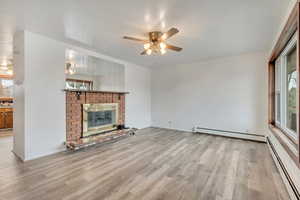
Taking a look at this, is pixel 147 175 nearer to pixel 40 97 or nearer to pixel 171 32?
pixel 171 32

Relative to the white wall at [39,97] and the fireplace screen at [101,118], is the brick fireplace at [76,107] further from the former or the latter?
the fireplace screen at [101,118]

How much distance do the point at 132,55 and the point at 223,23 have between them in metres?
2.62

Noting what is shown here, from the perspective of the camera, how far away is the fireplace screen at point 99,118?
3762 mm

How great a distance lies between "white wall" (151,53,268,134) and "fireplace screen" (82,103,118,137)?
210 centimetres

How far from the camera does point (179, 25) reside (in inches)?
101

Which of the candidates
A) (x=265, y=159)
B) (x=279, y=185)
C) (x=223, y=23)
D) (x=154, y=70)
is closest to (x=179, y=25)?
(x=223, y=23)

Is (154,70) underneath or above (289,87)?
above

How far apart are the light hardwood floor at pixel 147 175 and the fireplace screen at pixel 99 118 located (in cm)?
64

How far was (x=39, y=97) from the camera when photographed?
9.64 feet

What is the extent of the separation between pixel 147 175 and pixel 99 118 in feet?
8.01

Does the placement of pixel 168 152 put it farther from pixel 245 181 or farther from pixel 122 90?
pixel 122 90

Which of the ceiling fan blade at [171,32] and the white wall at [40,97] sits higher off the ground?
the ceiling fan blade at [171,32]

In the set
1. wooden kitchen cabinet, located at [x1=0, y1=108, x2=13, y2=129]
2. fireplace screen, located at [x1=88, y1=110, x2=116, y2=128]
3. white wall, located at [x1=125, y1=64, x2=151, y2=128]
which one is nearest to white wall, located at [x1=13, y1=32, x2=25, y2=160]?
fireplace screen, located at [x1=88, y1=110, x2=116, y2=128]

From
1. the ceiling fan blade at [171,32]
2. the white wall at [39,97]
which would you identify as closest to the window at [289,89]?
the ceiling fan blade at [171,32]
